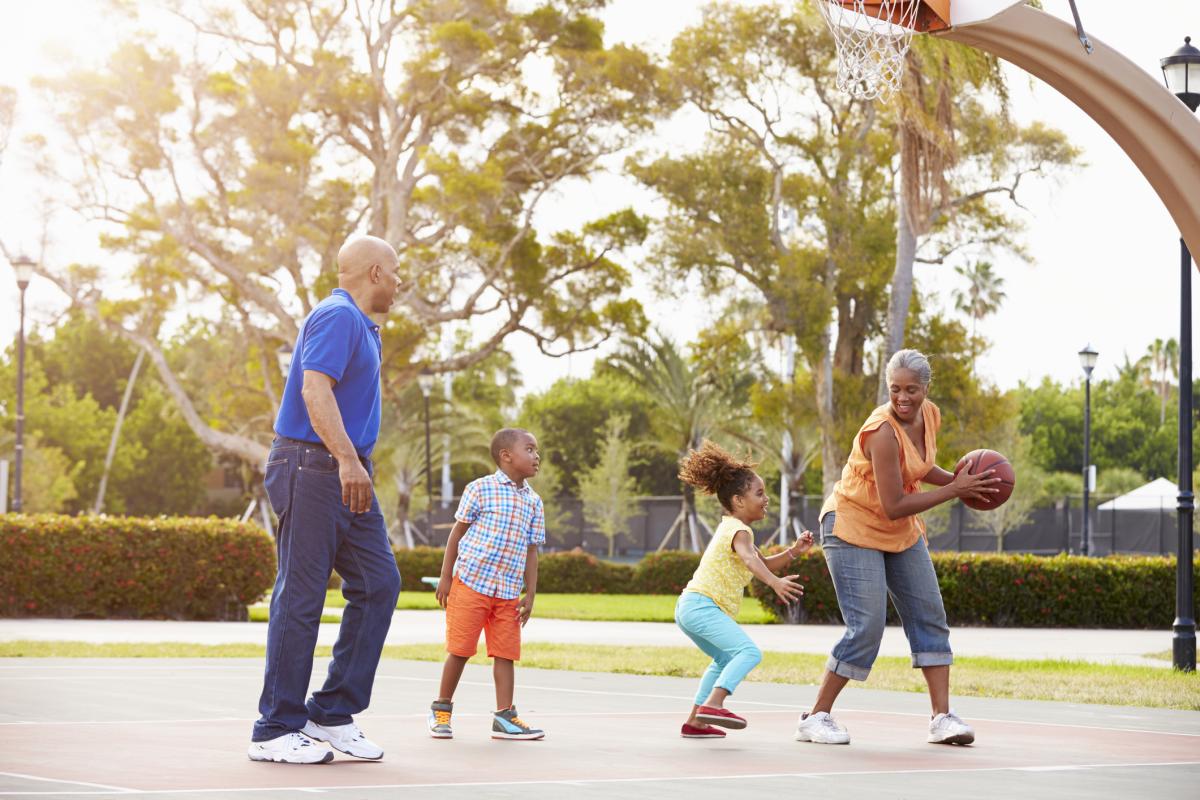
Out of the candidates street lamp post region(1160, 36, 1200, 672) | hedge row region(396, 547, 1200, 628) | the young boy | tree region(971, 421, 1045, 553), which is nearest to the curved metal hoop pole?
the young boy

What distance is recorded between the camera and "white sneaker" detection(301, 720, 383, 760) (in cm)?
625

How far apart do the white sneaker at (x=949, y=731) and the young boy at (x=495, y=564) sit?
198 centimetres

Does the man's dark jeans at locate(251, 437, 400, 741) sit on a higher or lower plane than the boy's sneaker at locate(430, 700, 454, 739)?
higher

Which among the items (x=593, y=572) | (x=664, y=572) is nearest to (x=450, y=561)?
(x=664, y=572)

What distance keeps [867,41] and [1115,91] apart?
1501mm

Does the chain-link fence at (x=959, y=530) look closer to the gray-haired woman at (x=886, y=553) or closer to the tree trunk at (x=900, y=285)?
the tree trunk at (x=900, y=285)

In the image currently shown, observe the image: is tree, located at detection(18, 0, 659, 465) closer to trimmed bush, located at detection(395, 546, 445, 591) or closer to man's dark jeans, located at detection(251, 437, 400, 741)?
trimmed bush, located at detection(395, 546, 445, 591)

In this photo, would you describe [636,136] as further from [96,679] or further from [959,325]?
[96,679]

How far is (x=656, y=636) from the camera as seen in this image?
60.8 ft

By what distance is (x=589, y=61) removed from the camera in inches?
1417

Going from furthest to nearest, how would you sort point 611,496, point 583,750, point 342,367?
point 611,496
point 583,750
point 342,367

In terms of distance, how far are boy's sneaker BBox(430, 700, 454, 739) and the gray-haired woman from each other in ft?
5.44

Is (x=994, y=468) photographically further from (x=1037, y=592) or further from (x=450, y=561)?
(x=1037, y=592)

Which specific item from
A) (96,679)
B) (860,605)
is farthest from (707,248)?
(860,605)
